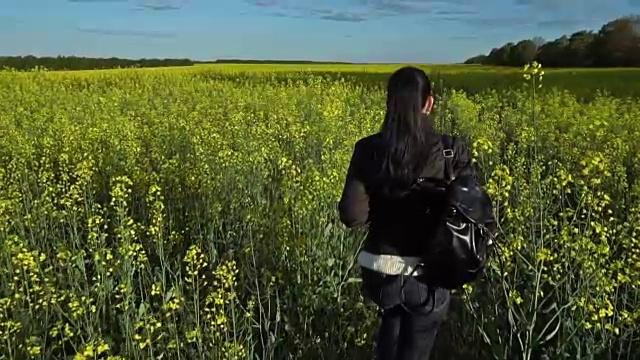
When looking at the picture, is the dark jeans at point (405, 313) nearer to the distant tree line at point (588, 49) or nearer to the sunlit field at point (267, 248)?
the sunlit field at point (267, 248)

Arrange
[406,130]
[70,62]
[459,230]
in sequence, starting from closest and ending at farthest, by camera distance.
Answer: [459,230] → [406,130] → [70,62]

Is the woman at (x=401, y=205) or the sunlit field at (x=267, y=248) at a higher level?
the woman at (x=401, y=205)

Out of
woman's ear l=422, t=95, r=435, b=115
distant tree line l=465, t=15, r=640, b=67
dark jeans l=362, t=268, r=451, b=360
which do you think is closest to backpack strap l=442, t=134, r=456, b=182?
woman's ear l=422, t=95, r=435, b=115

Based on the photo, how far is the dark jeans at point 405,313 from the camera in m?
2.97

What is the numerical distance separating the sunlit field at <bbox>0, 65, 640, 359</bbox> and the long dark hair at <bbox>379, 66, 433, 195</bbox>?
1.86 feet

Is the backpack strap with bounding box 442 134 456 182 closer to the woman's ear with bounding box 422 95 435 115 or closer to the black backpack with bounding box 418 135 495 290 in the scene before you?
the black backpack with bounding box 418 135 495 290

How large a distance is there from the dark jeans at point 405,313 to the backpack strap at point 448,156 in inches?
18.0

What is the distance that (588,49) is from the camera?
2367 cm

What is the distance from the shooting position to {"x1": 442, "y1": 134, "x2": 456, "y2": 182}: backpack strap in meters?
2.83

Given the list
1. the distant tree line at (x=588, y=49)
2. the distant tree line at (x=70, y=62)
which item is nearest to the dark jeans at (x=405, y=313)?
the distant tree line at (x=588, y=49)

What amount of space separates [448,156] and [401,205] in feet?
0.91

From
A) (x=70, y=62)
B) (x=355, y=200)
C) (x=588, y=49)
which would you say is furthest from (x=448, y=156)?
(x=70, y=62)

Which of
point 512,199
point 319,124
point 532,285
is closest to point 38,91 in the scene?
point 319,124

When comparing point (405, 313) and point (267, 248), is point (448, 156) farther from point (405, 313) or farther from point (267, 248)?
point (267, 248)
